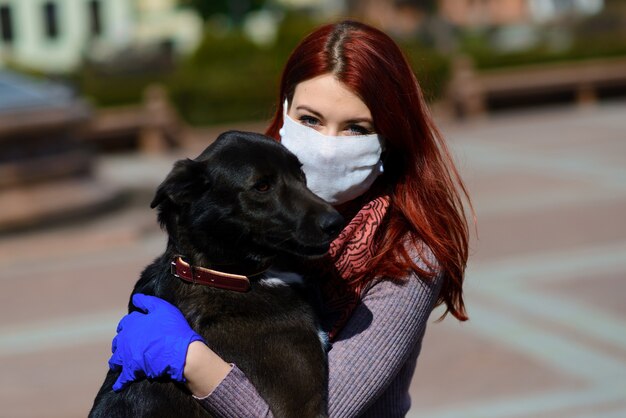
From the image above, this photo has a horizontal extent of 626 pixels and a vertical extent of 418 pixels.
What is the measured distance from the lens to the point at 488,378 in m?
6.45

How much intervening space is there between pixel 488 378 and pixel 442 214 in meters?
3.81

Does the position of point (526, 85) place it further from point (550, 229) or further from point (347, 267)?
point (347, 267)

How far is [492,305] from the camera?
310 inches

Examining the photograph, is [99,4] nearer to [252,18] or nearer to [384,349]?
[252,18]

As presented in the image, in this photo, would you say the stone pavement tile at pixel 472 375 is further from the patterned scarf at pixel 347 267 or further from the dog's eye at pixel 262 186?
the dog's eye at pixel 262 186

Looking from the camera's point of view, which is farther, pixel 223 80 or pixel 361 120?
pixel 223 80

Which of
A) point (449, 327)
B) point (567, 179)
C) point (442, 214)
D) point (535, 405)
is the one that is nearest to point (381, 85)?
point (442, 214)

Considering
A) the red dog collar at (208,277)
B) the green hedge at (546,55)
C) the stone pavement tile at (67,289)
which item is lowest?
the green hedge at (546,55)

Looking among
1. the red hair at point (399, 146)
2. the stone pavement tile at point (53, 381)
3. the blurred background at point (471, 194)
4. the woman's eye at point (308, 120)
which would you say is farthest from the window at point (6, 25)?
the woman's eye at point (308, 120)

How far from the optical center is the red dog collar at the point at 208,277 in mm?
2594

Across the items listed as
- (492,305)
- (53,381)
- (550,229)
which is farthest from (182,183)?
(550,229)

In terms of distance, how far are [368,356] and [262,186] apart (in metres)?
0.50

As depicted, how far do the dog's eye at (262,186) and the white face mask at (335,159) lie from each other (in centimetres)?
21

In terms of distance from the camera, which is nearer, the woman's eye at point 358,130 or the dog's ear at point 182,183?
the dog's ear at point 182,183
